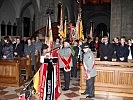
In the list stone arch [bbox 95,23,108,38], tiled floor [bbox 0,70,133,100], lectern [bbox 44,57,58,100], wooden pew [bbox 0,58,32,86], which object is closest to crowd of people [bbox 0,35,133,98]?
tiled floor [bbox 0,70,133,100]

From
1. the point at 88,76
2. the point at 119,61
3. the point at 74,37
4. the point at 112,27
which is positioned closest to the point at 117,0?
the point at 112,27

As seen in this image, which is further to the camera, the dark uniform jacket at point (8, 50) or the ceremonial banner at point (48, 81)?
the dark uniform jacket at point (8, 50)

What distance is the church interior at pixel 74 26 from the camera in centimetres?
703

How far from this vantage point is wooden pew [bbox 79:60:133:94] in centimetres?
698

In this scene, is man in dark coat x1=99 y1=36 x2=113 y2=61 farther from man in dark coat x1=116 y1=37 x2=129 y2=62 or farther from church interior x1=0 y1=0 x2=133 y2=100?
church interior x1=0 y1=0 x2=133 y2=100

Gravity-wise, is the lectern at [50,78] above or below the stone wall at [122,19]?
below

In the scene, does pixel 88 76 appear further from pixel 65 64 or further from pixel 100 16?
pixel 100 16

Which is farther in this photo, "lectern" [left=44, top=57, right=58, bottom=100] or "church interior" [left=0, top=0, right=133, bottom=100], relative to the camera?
"church interior" [left=0, top=0, right=133, bottom=100]

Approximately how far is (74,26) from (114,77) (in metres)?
12.2

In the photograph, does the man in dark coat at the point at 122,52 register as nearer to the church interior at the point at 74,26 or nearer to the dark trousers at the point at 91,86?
the church interior at the point at 74,26

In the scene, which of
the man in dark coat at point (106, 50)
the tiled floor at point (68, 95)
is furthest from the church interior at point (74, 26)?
the man in dark coat at point (106, 50)

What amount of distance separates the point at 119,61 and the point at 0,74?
13.0 feet

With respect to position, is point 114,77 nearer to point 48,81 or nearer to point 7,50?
point 48,81

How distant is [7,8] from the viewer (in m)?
20.1
